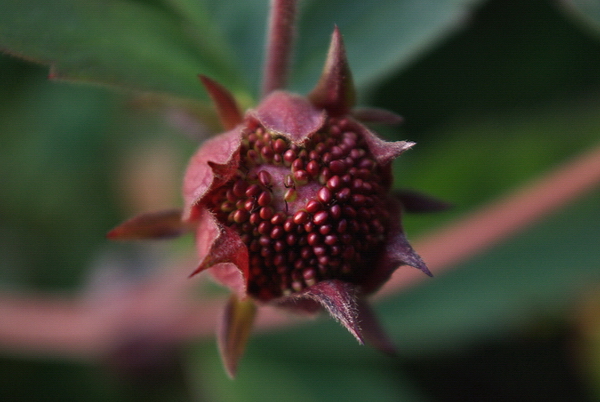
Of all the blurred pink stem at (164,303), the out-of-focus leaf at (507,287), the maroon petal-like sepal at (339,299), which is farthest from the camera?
the out-of-focus leaf at (507,287)

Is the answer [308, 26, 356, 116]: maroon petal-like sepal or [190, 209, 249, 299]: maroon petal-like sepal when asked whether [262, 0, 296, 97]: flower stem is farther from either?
[190, 209, 249, 299]: maroon petal-like sepal

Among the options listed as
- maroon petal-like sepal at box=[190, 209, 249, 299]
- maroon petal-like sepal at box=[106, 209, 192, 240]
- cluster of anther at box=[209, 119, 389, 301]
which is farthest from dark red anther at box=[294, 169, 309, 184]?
maroon petal-like sepal at box=[106, 209, 192, 240]

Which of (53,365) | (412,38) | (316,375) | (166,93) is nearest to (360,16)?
(412,38)

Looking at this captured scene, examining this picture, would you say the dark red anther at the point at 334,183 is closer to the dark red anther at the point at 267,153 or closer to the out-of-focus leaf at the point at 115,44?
the dark red anther at the point at 267,153

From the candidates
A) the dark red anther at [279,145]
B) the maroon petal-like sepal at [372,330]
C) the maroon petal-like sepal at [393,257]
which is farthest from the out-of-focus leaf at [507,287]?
the dark red anther at [279,145]

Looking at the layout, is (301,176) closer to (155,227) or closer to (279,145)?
(279,145)

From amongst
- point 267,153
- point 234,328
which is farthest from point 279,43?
point 234,328
